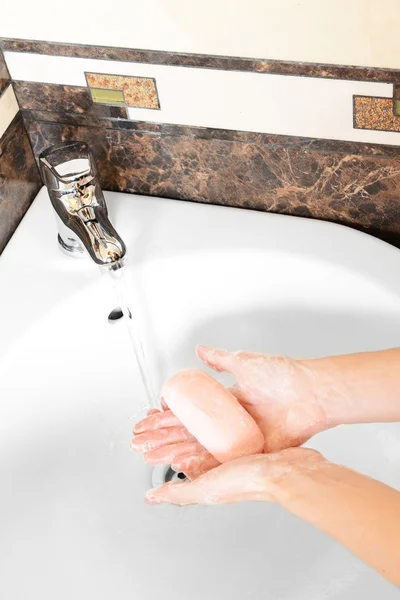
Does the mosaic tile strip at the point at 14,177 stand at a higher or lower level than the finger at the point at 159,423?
higher

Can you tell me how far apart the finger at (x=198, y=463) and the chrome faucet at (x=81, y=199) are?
22cm

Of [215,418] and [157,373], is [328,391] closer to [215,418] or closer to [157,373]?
[215,418]

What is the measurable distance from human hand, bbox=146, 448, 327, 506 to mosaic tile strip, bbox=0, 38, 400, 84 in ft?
1.18

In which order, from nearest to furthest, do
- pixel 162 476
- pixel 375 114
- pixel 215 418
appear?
pixel 215 418
pixel 375 114
pixel 162 476

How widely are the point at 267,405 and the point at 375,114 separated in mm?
304

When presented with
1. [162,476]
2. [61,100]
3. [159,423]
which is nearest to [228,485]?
[159,423]

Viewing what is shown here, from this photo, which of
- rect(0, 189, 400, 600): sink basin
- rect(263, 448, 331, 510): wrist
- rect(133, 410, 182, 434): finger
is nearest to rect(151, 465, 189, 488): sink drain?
rect(0, 189, 400, 600): sink basin

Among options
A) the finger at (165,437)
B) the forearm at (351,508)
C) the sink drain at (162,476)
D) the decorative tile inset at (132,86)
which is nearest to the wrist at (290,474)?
the forearm at (351,508)

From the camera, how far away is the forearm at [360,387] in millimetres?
712

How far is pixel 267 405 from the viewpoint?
2.46 ft

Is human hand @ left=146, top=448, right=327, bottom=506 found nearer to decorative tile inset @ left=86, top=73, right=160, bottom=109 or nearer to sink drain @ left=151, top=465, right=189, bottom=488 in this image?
sink drain @ left=151, top=465, right=189, bottom=488

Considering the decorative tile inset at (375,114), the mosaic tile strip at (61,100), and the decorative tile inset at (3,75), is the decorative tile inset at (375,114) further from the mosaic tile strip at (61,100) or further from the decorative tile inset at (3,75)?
the decorative tile inset at (3,75)

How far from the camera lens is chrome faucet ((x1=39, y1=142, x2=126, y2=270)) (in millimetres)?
820

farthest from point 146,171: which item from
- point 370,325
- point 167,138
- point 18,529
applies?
point 18,529
